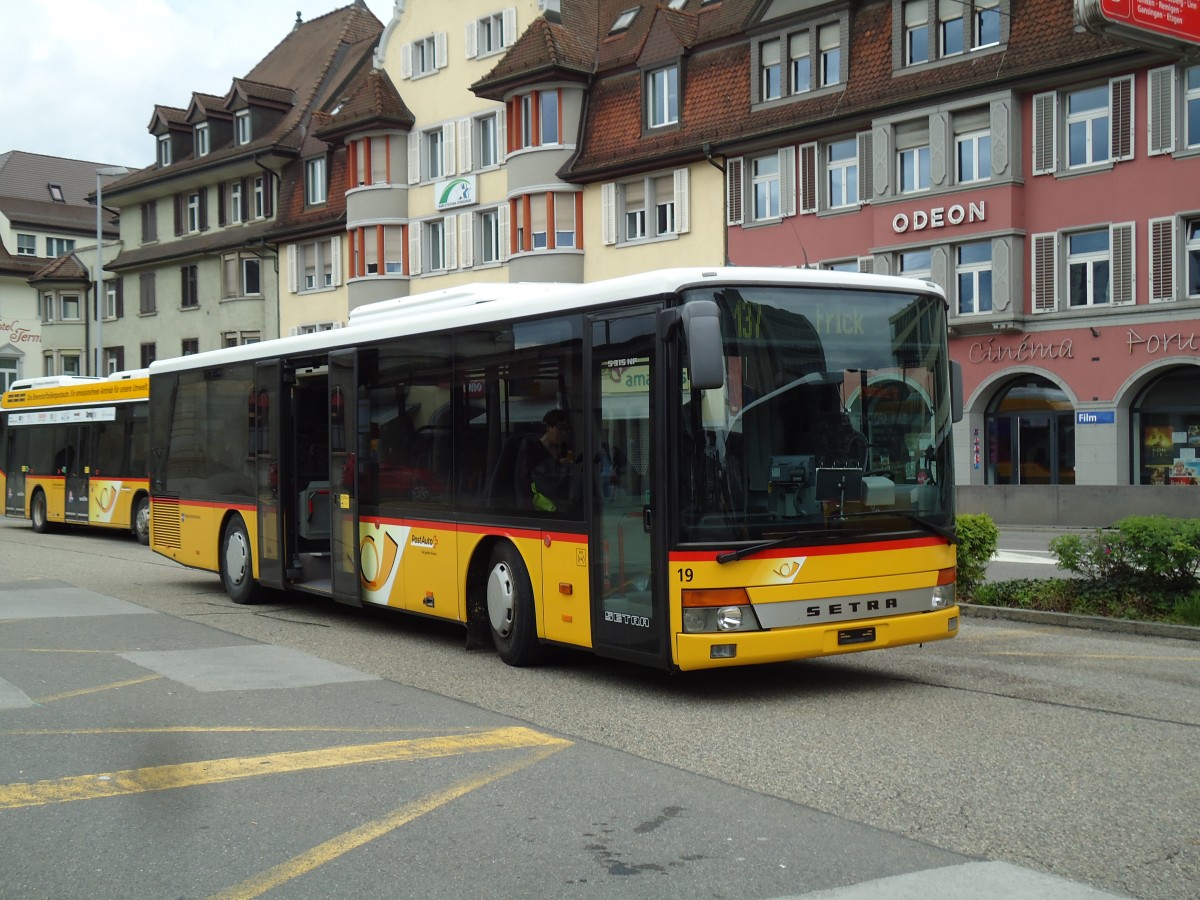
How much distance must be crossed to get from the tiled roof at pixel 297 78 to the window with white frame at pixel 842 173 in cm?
2466

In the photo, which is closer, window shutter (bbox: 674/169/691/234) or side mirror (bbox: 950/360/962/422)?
side mirror (bbox: 950/360/962/422)

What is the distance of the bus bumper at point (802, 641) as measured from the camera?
29.4ft

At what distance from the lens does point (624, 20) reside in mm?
42375

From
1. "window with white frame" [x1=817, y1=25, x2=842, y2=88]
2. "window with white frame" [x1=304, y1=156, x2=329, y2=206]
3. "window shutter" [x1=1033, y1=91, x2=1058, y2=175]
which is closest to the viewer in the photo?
"window shutter" [x1=1033, y1=91, x2=1058, y2=175]

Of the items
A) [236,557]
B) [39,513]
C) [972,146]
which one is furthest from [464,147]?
[236,557]

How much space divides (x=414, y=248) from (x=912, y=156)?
1903cm

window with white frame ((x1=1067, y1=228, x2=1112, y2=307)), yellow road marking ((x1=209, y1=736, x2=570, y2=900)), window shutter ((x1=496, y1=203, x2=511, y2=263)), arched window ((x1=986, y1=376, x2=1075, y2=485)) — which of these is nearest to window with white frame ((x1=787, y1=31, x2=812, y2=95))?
A: window with white frame ((x1=1067, y1=228, x2=1112, y2=307))

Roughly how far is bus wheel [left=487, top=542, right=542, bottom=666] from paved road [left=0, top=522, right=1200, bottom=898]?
19 centimetres

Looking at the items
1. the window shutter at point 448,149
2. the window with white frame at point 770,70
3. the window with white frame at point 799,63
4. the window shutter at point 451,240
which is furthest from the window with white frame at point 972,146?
the window shutter at point 448,149

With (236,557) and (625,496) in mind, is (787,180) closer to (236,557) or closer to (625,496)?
(236,557)

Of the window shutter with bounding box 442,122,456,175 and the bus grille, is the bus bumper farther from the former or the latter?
the window shutter with bounding box 442,122,456,175

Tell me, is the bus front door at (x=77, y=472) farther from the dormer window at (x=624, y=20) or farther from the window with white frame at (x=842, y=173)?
the dormer window at (x=624, y=20)

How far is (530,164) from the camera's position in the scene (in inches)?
1630

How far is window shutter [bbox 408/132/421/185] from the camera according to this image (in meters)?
46.8
